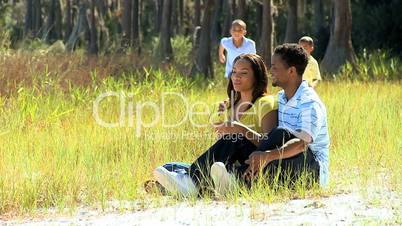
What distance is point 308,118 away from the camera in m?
5.59

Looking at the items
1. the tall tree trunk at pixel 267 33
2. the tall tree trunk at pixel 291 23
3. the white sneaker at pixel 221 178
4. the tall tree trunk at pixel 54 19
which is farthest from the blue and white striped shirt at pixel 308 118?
the tall tree trunk at pixel 54 19

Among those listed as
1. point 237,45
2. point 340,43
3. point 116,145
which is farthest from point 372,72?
point 116,145

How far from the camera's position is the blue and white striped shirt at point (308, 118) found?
5586mm

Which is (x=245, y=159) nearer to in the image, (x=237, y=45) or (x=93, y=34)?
(x=237, y=45)

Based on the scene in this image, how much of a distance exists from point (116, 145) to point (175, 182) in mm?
1821

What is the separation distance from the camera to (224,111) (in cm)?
631

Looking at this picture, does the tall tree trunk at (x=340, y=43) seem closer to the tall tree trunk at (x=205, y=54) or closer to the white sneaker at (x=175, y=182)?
the tall tree trunk at (x=205, y=54)

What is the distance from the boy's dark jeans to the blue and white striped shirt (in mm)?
92

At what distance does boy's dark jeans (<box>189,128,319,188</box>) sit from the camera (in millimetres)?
5566

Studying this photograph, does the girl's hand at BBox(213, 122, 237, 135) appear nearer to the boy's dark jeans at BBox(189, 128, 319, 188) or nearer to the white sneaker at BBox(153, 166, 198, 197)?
the boy's dark jeans at BBox(189, 128, 319, 188)

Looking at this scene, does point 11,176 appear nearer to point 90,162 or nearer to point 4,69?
point 90,162

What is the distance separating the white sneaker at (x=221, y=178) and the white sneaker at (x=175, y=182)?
233mm

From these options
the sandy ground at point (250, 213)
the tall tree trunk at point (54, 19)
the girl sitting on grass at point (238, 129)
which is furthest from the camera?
the tall tree trunk at point (54, 19)

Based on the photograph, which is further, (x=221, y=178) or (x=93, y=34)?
(x=93, y=34)
